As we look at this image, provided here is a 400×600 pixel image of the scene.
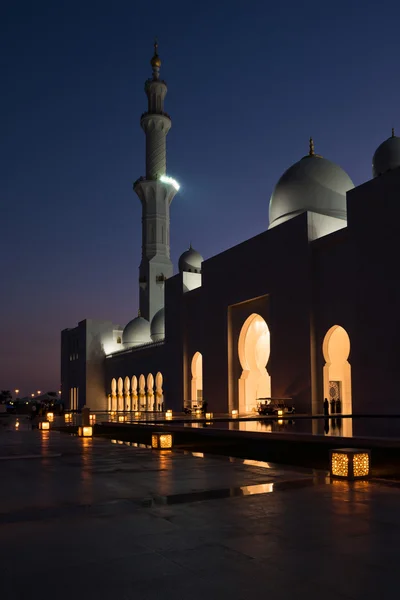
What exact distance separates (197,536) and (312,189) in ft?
50.3

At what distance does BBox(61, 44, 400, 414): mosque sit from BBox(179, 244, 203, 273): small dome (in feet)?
0.17

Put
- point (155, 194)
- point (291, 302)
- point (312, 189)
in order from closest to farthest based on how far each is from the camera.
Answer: point (291, 302) < point (312, 189) < point (155, 194)

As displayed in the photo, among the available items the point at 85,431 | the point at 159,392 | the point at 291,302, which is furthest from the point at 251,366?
the point at 85,431

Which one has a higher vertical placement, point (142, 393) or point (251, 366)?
point (251, 366)

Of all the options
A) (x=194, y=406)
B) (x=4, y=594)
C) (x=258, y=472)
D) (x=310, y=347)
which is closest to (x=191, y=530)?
(x=4, y=594)

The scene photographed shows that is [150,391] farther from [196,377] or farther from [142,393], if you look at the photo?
[196,377]

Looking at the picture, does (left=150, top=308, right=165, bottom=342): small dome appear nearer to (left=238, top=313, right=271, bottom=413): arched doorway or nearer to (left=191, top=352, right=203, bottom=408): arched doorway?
(left=191, top=352, right=203, bottom=408): arched doorway

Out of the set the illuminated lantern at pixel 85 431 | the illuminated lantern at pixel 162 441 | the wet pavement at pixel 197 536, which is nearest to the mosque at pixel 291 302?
the illuminated lantern at pixel 85 431

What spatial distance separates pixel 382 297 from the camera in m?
12.4

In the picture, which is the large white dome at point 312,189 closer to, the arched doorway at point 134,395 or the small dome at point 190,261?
the small dome at point 190,261

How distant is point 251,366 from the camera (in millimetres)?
18406

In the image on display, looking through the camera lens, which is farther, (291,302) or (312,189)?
(312,189)

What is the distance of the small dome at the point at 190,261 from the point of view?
1069 inches

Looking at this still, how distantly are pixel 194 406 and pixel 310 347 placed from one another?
23.2ft
